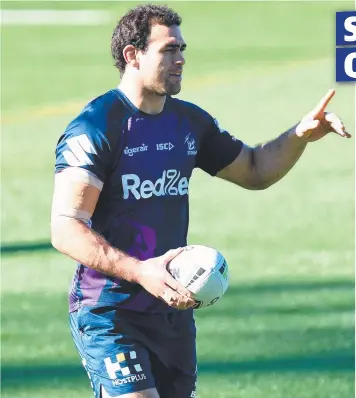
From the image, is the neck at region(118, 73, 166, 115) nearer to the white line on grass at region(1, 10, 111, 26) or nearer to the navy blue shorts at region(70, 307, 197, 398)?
the navy blue shorts at region(70, 307, 197, 398)

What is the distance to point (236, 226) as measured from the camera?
15.5m

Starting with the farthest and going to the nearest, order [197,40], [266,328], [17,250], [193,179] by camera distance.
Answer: [197,40]
[193,179]
[17,250]
[266,328]

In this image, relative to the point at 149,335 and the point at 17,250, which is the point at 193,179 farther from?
the point at 149,335

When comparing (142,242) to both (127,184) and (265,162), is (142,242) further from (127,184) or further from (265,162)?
(265,162)

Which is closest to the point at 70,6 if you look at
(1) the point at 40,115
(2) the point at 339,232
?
(1) the point at 40,115

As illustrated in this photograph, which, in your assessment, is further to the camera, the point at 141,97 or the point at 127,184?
the point at 141,97

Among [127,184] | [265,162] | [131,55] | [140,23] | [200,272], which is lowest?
[200,272]

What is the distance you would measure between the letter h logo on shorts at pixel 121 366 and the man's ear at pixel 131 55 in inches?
62.6

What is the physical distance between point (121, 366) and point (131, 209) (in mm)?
825

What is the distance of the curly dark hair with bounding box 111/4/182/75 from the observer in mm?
7402

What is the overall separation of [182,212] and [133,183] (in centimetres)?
38

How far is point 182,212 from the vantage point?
7.33 m

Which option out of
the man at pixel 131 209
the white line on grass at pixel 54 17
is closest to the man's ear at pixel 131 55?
the man at pixel 131 209

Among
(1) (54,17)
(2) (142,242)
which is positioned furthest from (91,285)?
(1) (54,17)
